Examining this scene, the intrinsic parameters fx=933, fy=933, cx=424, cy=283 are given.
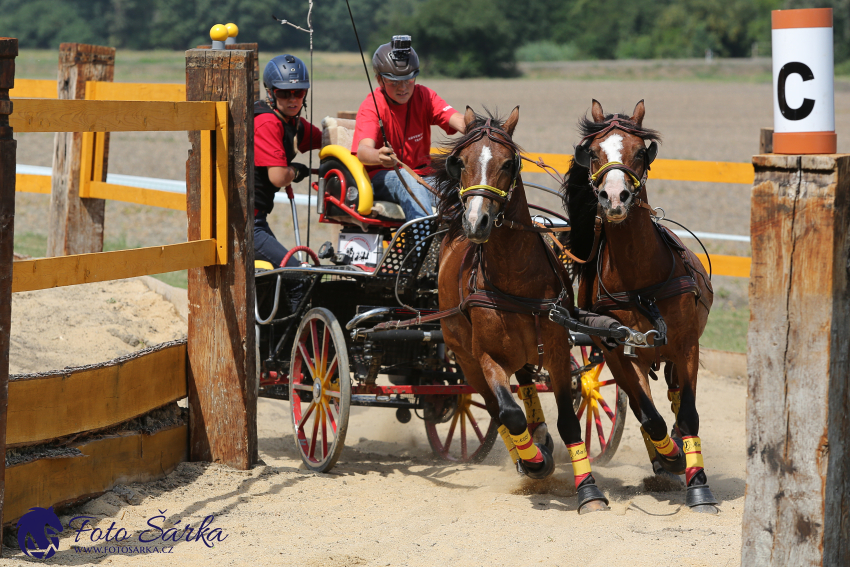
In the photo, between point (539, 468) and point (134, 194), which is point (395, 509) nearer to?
point (539, 468)

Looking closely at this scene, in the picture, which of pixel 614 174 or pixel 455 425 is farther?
pixel 455 425

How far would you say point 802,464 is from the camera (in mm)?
2695

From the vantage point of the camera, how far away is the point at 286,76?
18.8 feet

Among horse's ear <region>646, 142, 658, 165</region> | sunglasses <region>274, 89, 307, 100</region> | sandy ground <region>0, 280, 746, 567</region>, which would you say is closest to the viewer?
sandy ground <region>0, 280, 746, 567</region>

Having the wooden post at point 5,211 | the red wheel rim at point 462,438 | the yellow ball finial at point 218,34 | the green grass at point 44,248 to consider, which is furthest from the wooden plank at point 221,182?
the green grass at point 44,248

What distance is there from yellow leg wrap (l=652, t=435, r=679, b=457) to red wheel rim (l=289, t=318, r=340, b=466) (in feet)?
5.68

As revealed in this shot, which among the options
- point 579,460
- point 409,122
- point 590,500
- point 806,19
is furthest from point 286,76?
point 806,19

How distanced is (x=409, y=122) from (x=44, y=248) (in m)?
5.66

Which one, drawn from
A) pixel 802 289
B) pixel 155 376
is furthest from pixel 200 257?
pixel 802 289

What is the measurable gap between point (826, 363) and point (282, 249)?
12.3 ft

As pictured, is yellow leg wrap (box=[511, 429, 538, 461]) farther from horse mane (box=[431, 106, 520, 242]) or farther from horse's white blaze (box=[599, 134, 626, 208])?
horse's white blaze (box=[599, 134, 626, 208])

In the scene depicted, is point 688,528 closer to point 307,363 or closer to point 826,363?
point 826,363

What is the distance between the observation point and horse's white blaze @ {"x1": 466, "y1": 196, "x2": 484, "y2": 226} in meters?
3.98

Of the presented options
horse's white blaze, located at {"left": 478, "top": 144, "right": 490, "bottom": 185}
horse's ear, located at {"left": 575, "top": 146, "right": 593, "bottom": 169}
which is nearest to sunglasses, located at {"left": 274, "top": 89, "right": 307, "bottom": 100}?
horse's white blaze, located at {"left": 478, "top": 144, "right": 490, "bottom": 185}
